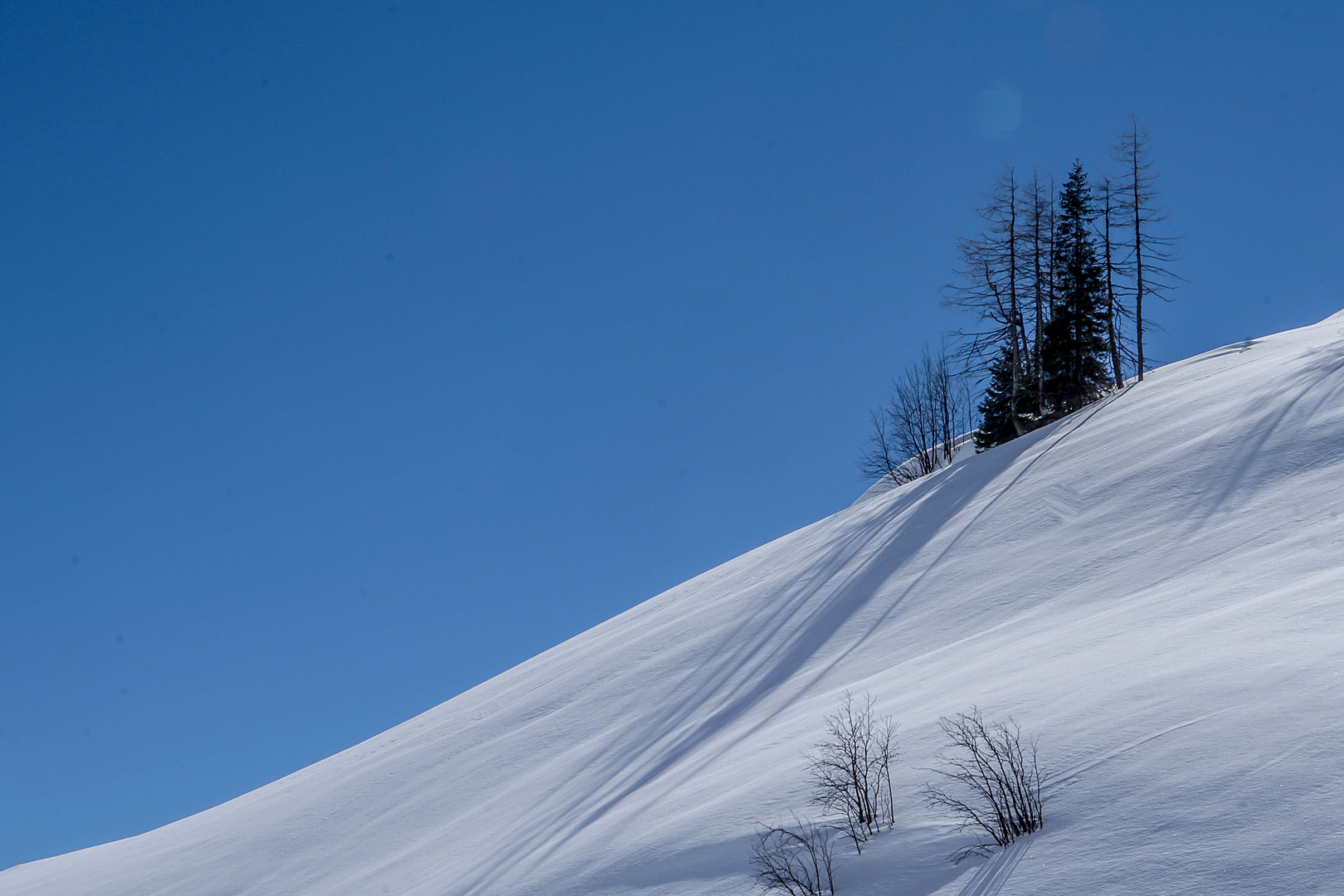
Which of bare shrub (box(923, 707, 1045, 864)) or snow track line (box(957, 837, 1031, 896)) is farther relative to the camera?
bare shrub (box(923, 707, 1045, 864))

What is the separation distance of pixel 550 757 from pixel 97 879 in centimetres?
1135

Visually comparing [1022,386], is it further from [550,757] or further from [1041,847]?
[1041,847]

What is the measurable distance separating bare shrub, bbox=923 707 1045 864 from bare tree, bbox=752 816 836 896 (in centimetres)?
100

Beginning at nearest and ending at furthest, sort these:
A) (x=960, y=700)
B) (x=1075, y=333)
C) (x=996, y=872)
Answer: (x=996, y=872) < (x=960, y=700) < (x=1075, y=333)

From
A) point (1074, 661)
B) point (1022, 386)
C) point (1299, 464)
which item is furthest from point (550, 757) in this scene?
point (1022, 386)

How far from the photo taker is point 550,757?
15.4m

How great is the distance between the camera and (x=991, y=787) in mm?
6996

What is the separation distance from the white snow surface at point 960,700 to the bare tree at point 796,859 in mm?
185

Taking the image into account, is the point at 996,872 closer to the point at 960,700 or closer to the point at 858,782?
the point at 858,782

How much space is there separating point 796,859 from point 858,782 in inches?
Result: 32.7

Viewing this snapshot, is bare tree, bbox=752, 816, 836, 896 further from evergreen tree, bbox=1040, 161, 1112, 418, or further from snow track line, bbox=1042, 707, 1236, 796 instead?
evergreen tree, bbox=1040, 161, 1112, 418

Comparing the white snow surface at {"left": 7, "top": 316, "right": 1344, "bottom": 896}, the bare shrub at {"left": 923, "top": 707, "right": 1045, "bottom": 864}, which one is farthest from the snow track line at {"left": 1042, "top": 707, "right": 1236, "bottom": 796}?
the bare shrub at {"left": 923, "top": 707, "right": 1045, "bottom": 864}

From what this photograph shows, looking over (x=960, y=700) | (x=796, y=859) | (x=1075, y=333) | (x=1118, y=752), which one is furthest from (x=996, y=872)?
(x=1075, y=333)

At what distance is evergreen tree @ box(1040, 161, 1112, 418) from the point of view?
2972cm
